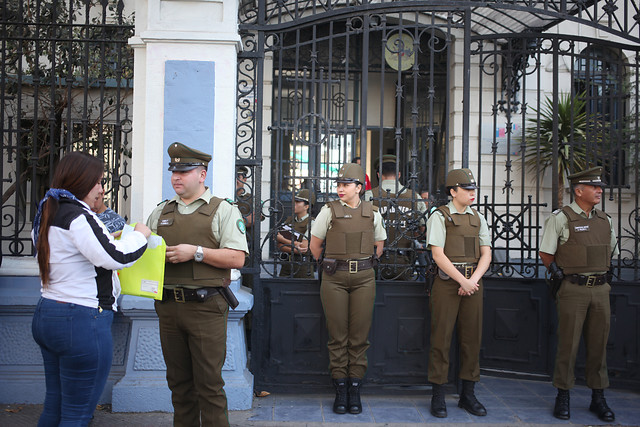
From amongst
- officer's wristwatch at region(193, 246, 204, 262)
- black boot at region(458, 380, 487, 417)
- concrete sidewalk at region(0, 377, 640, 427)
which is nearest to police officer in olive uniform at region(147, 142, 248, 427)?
officer's wristwatch at region(193, 246, 204, 262)

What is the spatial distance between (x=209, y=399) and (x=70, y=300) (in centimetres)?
110

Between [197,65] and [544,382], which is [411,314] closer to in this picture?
[544,382]

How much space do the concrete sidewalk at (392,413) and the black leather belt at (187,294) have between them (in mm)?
1509

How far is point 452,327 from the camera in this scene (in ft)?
16.6

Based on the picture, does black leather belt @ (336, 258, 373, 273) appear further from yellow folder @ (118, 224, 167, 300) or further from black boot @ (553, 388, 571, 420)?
black boot @ (553, 388, 571, 420)

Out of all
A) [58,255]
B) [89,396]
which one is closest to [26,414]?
[89,396]

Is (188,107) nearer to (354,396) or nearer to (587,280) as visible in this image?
(354,396)

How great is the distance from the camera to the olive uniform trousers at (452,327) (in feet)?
16.5

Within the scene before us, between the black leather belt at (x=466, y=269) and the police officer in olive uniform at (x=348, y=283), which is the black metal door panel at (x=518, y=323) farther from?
the police officer in olive uniform at (x=348, y=283)

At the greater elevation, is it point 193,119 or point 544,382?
point 193,119

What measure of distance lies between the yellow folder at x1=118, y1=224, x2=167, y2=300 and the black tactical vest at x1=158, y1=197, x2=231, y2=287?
0.62ft

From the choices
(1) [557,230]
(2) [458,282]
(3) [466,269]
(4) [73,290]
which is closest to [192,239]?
(4) [73,290]

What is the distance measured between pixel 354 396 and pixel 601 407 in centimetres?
217

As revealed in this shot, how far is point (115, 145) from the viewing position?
5543 millimetres
